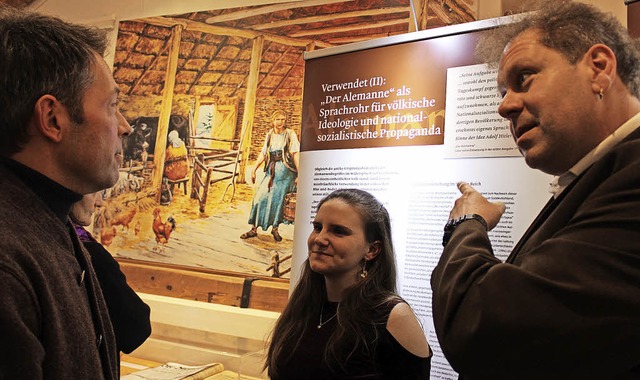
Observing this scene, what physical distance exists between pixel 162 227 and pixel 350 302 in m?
3.04

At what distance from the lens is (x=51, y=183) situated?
1.16 m

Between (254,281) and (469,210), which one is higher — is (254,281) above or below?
below

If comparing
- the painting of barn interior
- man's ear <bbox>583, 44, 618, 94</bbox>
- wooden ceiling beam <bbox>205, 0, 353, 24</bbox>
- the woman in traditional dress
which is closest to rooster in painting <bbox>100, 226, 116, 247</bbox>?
the painting of barn interior

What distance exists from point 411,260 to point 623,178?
146 cm

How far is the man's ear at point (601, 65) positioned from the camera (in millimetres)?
1209

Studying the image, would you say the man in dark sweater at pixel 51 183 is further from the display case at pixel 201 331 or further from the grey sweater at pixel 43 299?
the display case at pixel 201 331

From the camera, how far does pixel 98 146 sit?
49.4 inches

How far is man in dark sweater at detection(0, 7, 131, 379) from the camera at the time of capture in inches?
38.6

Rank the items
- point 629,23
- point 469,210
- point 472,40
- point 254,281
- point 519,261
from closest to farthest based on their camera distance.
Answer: point 519,261, point 469,210, point 629,23, point 472,40, point 254,281

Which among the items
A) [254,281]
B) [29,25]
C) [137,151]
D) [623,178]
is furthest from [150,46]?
[623,178]

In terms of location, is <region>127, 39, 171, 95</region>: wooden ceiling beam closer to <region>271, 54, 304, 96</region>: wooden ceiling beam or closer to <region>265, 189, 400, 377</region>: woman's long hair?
<region>271, 54, 304, 96</region>: wooden ceiling beam

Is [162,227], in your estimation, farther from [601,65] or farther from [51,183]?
[601,65]

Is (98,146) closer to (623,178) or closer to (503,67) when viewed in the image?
(503,67)

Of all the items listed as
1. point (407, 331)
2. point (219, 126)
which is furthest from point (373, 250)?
point (219, 126)
